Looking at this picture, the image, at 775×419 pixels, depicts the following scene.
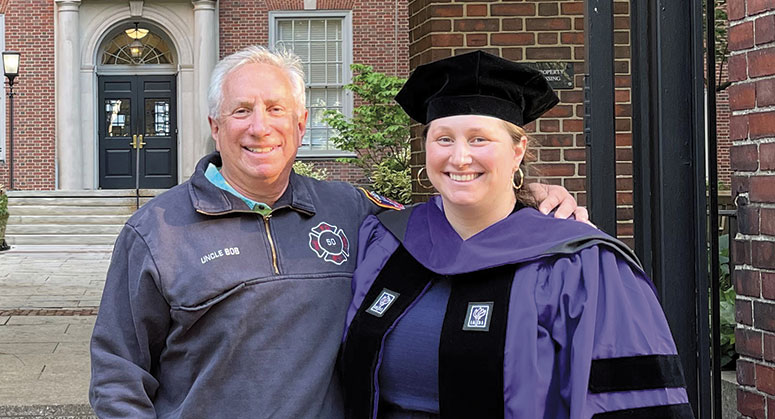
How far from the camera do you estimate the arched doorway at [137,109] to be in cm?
1883

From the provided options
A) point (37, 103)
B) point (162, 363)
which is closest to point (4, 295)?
point (162, 363)

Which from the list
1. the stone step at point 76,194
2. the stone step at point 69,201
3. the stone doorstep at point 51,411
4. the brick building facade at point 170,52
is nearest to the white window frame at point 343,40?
the brick building facade at point 170,52

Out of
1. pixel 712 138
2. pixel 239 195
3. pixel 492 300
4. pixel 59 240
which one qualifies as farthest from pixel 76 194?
pixel 492 300

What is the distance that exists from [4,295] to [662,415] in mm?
8684

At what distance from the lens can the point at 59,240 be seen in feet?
A: 51.4

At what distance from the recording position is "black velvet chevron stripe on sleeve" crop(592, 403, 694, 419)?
1965mm

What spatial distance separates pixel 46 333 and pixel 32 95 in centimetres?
1262

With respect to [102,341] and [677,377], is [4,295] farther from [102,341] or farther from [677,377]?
[677,377]

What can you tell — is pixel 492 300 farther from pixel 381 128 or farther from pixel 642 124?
pixel 381 128

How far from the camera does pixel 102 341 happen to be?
8.05 ft

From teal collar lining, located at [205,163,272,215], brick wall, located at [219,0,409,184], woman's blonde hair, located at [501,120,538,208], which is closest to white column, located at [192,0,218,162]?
brick wall, located at [219,0,409,184]

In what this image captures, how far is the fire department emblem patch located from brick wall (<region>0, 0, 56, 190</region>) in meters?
17.1

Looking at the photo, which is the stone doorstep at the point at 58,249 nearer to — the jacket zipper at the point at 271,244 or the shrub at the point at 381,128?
the shrub at the point at 381,128

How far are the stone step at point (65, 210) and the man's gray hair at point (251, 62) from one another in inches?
578
